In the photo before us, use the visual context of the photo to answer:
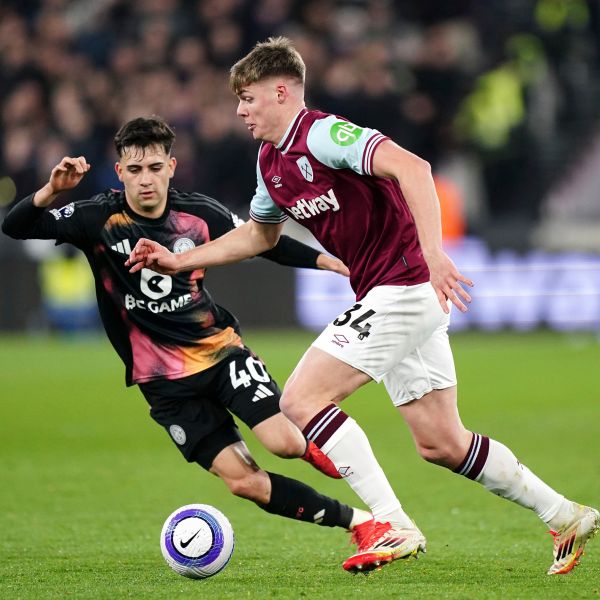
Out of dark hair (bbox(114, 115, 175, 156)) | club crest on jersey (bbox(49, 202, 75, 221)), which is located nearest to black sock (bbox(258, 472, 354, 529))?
club crest on jersey (bbox(49, 202, 75, 221))

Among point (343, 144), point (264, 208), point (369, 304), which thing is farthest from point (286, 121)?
point (369, 304)

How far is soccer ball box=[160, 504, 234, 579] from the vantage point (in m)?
5.21

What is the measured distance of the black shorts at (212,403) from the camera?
5.74 meters

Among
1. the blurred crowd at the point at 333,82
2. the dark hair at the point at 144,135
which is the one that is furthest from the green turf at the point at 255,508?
the blurred crowd at the point at 333,82

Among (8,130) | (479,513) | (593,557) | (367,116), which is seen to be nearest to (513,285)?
(367,116)

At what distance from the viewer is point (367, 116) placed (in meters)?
17.2

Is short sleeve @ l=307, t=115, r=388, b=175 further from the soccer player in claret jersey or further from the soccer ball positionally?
the soccer ball

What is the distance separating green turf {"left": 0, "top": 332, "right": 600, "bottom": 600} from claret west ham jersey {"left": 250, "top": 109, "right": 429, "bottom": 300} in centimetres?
128

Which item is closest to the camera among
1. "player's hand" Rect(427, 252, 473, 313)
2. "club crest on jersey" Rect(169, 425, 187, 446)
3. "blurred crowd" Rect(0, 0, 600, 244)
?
"player's hand" Rect(427, 252, 473, 313)

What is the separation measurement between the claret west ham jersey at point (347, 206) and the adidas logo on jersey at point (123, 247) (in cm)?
93

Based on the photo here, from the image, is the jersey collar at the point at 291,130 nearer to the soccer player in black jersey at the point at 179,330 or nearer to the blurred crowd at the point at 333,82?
the soccer player in black jersey at the point at 179,330

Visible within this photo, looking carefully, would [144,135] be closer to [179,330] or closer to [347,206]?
[179,330]

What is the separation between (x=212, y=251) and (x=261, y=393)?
720 millimetres

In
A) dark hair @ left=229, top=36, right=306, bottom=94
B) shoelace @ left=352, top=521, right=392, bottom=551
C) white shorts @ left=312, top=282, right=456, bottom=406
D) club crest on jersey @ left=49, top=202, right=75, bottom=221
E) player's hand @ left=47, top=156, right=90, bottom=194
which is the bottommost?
shoelace @ left=352, top=521, right=392, bottom=551
